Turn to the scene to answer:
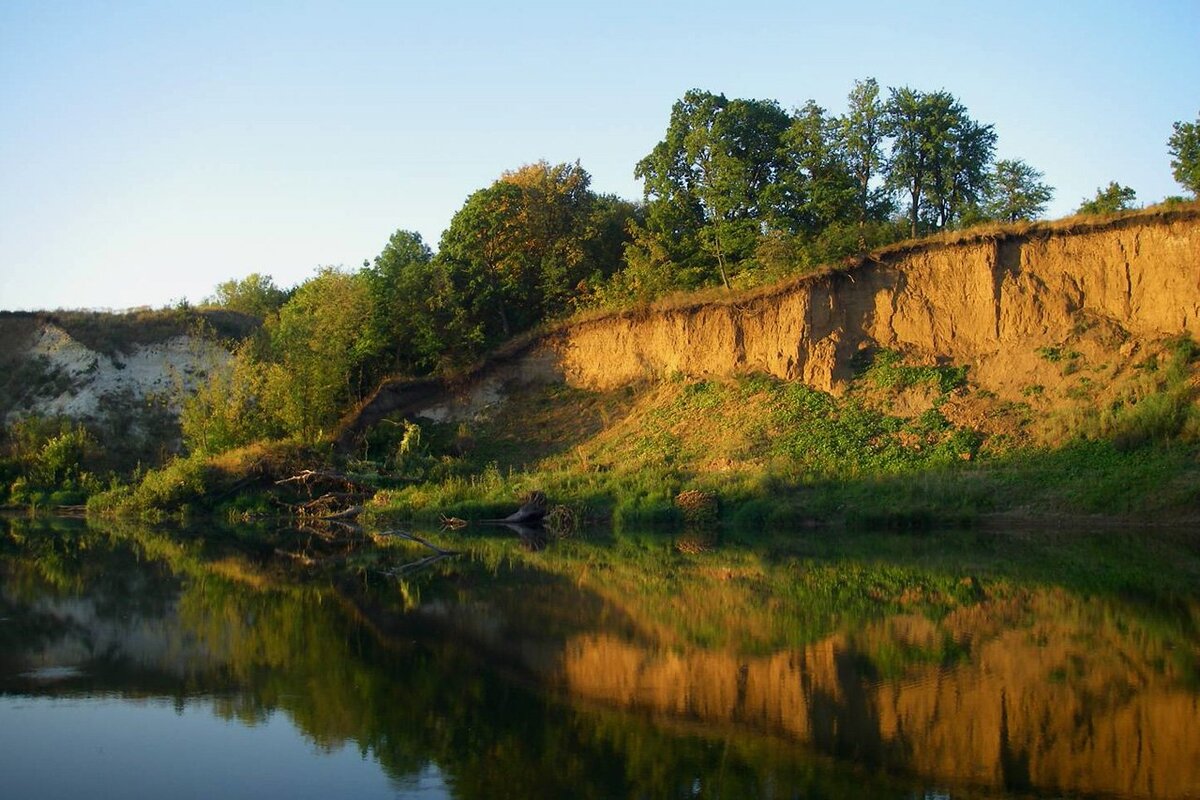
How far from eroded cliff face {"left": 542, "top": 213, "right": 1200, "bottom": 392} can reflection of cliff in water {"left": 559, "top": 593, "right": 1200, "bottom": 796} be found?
2238 cm

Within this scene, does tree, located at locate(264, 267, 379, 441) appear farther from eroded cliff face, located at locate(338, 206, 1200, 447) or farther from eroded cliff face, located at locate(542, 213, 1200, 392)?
eroded cliff face, located at locate(542, 213, 1200, 392)

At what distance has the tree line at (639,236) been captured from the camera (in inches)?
1604

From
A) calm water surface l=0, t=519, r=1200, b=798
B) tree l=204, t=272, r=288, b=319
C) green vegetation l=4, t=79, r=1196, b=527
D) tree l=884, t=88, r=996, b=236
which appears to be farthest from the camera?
tree l=204, t=272, r=288, b=319

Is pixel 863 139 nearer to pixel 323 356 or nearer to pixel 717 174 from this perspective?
pixel 717 174

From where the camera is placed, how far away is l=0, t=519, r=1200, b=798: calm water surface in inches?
338

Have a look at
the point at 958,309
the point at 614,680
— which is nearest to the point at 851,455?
the point at 958,309

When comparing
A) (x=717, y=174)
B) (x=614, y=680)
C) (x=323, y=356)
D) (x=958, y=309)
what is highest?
(x=717, y=174)

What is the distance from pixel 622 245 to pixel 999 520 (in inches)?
1056

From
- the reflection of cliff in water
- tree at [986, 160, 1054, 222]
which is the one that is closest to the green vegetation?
tree at [986, 160, 1054, 222]

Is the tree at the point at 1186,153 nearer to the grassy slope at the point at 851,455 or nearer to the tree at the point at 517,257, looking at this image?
the grassy slope at the point at 851,455

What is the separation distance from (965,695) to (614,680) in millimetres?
3879

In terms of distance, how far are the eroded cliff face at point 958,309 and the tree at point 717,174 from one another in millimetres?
3797

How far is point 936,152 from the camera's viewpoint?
40844mm

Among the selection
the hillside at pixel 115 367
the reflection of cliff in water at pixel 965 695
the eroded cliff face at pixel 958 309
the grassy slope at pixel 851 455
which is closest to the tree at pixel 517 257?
the eroded cliff face at pixel 958 309
